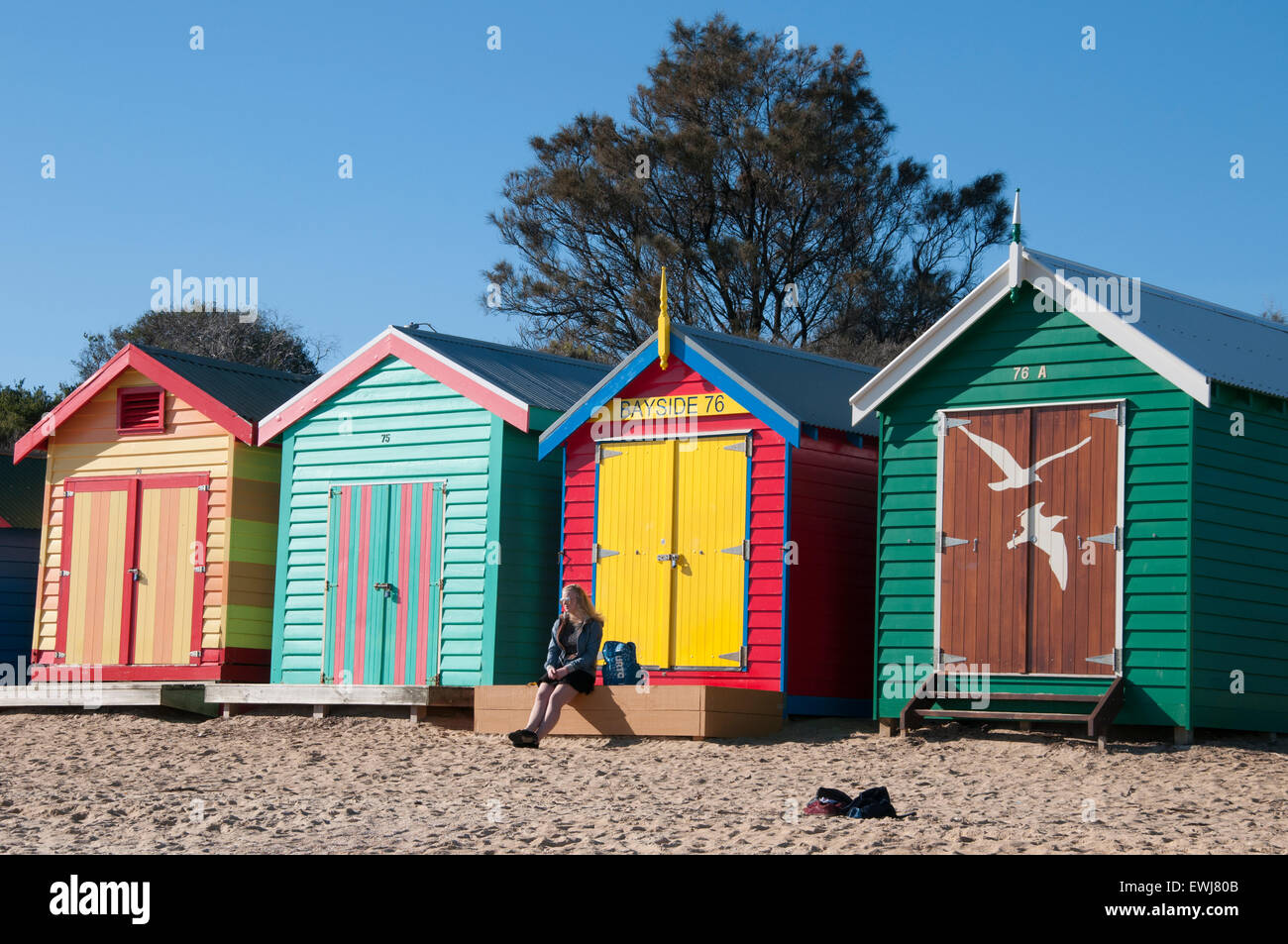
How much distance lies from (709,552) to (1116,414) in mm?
3597

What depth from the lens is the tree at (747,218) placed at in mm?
31391

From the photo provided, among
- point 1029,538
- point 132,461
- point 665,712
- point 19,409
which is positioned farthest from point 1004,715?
point 19,409

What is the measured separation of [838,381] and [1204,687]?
5.00 meters

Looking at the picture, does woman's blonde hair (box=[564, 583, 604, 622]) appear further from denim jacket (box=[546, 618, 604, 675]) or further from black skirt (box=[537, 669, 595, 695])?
black skirt (box=[537, 669, 595, 695])

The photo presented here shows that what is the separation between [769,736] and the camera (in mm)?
13383

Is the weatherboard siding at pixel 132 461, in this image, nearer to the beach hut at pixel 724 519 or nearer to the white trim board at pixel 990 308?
the beach hut at pixel 724 519

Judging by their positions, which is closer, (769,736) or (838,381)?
(769,736)

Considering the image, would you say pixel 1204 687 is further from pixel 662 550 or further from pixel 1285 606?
pixel 662 550

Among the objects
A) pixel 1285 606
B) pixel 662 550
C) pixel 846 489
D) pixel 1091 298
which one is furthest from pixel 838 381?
pixel 1285 606

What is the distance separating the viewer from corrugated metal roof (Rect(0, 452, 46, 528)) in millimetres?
20922

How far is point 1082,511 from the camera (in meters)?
12.6

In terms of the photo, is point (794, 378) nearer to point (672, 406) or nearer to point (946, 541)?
point (672, 406)

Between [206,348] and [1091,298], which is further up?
[206,348]

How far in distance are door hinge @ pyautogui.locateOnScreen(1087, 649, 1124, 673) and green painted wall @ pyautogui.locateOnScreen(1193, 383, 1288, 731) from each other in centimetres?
51
